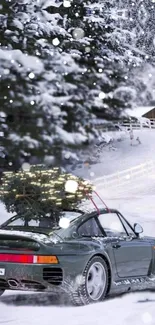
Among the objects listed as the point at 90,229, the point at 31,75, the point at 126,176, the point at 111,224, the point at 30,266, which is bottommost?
the point at 30,266

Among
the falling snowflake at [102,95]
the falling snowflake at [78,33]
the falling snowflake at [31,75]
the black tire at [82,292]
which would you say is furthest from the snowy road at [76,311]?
the falling snowflake at [102,95]

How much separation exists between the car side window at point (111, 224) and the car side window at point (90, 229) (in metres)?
0.13

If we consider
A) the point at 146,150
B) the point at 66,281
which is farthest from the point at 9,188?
the point at 146,150

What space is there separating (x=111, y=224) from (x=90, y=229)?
57 cm

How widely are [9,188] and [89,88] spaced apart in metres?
26.1

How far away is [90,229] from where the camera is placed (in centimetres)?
896

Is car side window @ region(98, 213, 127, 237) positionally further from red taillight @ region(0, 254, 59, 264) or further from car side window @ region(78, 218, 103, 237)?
red taillight @ region(0, 254, 59, 264)

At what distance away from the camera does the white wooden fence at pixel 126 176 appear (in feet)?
114

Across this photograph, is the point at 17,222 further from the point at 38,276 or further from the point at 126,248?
the point at 126,248

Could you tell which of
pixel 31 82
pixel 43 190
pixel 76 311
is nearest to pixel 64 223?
pixel 76 311

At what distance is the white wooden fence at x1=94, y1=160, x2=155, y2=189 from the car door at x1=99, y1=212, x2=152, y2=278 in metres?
24.4

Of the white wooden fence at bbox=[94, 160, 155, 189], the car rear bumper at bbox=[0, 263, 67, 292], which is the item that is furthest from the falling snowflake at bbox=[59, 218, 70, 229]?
the white wooden fence at bbox=[94, 160, 155, 189]

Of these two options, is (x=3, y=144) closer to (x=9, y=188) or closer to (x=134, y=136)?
(x=9, y=188)

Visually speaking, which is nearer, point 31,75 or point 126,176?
point 31,75
